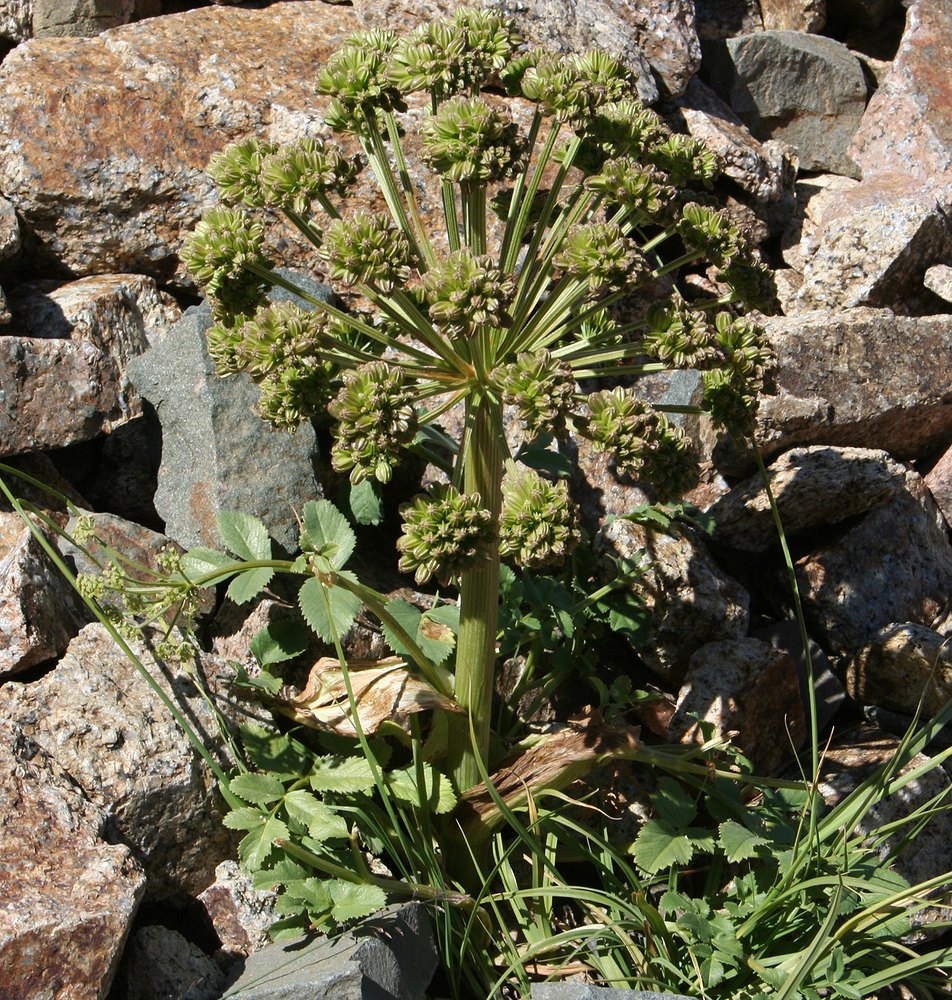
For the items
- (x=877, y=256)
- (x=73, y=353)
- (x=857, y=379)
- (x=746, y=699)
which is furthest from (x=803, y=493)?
(x=73, y=353)

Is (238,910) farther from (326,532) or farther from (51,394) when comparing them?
(51,394)

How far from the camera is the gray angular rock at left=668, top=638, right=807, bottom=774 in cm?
489

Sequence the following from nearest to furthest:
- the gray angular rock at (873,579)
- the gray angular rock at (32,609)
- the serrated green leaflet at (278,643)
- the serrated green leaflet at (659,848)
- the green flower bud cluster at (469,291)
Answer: the green flower bud cluster at (469,291), the serrated green leaflet at (659,848), the gray angular rock at (32,609), the serrated green leaflet at (278,643), the gray angular rock at (873,579)

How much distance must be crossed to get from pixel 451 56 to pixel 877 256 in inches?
132

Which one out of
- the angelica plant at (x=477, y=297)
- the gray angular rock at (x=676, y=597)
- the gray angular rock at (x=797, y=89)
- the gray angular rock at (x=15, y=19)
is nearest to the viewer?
the angelica plant at (x=477, y=297)

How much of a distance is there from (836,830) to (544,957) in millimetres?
1128

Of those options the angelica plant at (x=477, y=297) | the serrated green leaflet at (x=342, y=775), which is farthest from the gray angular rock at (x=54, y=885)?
the angelica plant at (x=477, y=297)

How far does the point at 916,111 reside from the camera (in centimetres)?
699

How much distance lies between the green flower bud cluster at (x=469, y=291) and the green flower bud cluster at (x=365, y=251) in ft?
A: 0.57

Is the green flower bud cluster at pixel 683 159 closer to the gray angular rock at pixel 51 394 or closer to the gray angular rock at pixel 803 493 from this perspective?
the gray angular rock at pixel 803 493

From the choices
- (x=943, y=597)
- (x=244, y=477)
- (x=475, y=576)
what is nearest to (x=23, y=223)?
(x=244, y=477)

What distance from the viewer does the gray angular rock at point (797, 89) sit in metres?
7.08

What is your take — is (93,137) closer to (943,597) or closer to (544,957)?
(544,957)

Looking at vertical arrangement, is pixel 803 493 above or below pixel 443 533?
below
